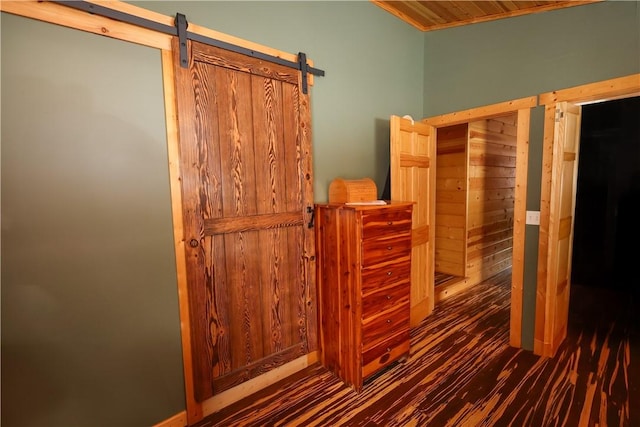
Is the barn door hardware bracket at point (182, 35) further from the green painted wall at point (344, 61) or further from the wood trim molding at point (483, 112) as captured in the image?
the wood trim molding at point (483, 112)

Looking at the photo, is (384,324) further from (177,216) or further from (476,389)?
(177,216)

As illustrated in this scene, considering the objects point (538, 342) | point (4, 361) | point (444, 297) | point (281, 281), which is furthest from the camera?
point (444, 297)

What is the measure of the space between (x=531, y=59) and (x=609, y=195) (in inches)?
92.6

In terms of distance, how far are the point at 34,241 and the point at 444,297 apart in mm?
3644

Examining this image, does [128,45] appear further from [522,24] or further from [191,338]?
[522,24]

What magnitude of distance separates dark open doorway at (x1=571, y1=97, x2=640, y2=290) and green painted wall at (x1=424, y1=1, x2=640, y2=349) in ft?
6.29

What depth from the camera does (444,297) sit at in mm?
3576

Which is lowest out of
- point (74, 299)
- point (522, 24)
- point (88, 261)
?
point (74, 299)

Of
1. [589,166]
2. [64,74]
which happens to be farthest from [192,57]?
[589,166]

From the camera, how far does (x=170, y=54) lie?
1.58 m

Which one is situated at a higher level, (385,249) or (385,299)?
(385,249)

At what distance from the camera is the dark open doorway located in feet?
11.1

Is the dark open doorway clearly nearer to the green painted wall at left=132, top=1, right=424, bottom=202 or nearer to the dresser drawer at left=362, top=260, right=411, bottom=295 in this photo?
the green painted wall at left=132, top=1, right=424, bottom=202

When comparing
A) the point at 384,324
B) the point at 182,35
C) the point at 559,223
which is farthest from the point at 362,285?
the point at 182,35
